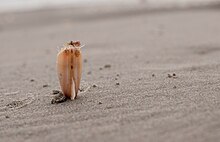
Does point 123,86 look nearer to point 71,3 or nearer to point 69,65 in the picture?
point 69,65

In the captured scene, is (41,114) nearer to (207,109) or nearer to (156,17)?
(207,109)

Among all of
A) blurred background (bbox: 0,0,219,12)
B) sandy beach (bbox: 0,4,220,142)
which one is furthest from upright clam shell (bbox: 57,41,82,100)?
blurred background (bbox: 0,0,219,12)

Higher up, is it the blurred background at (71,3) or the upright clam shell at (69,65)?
the blurred background at (71,3)

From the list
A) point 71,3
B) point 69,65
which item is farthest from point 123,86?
point 71,3

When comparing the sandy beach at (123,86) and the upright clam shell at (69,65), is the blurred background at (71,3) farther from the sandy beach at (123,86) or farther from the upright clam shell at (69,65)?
the upright clam shell at (69,65)

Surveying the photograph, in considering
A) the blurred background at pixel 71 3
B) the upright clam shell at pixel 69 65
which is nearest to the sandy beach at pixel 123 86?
the upright clam shell at pixel 69 65

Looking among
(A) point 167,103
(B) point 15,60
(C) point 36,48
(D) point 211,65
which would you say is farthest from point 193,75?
(C) point 36,48

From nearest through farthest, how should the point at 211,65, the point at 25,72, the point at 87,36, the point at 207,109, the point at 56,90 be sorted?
the point at 207,109, the point at 56,90, the point at 211,65, the point at 25,72, the point at 87,36

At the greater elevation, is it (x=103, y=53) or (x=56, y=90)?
(x=103, y=53)
